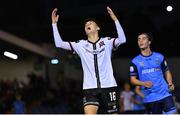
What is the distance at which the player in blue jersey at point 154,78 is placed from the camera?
26.4 feet

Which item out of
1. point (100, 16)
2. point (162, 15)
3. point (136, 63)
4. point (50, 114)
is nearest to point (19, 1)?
point (100, 16)

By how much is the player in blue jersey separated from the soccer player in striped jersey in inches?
40.5

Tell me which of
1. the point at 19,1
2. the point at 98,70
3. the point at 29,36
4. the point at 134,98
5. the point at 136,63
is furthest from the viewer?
the point at 29,36

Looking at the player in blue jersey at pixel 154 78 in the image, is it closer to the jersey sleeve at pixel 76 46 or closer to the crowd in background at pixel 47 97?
the jersey sleeve at pixel 76 46

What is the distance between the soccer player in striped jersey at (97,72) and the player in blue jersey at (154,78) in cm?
103

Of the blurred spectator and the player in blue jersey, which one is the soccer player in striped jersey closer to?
the player in blue jersey

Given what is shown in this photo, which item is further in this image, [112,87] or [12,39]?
[12,39]

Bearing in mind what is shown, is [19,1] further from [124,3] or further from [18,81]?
[18,81]

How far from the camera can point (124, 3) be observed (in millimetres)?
14758

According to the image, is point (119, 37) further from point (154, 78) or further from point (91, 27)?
point (154, 78)

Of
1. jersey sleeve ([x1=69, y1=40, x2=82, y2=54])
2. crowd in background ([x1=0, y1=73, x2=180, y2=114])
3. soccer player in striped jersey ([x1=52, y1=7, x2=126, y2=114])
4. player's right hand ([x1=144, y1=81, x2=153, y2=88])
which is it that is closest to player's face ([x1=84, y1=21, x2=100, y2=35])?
soccer player in striped jersey ([x1=52, y1=7, x2=126, y2=114])

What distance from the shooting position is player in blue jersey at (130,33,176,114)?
8.05m

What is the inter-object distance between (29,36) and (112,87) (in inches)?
477

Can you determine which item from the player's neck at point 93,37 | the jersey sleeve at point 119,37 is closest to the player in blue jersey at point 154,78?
the jersey sleeve at point 119,37
